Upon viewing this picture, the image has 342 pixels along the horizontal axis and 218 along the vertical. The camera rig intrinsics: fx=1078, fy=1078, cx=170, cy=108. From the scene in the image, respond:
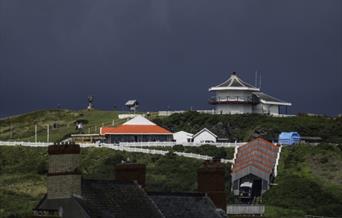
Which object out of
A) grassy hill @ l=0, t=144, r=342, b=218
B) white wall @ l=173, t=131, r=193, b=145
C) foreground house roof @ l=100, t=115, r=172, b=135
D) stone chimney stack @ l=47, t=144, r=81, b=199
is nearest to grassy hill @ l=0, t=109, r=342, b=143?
white wall @ l=173, t=131, r=193, b=145

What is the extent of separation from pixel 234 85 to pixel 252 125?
7499 mm

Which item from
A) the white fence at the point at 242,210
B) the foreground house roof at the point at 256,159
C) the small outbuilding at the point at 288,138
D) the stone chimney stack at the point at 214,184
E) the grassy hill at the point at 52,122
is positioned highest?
the grassy hill at the point at 52,122

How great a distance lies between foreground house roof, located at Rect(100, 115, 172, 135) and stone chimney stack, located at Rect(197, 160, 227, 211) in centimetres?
6459

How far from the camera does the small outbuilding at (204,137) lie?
105812mm

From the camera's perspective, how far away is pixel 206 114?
118 m

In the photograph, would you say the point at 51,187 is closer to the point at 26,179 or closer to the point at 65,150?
→ the point at 65,150

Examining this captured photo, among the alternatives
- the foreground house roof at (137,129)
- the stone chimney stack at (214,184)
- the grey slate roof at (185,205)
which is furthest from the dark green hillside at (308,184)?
the grey slate roof at (185,205)

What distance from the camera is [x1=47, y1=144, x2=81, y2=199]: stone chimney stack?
34.3m

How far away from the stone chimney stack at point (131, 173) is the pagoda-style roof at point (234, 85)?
78948 mm

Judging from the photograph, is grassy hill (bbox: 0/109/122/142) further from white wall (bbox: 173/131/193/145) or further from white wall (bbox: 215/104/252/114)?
white wall (bbox: 215/104/252/114)

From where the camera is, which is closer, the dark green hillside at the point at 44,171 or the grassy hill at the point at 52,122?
the dark green hillside at the point at 44,171

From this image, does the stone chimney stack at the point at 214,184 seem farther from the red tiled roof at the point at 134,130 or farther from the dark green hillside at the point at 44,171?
the red tiled roof at the point at 134,130

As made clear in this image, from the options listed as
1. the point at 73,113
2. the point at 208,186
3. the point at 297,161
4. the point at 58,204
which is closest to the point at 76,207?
the point at 58,204

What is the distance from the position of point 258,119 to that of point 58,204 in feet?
268
